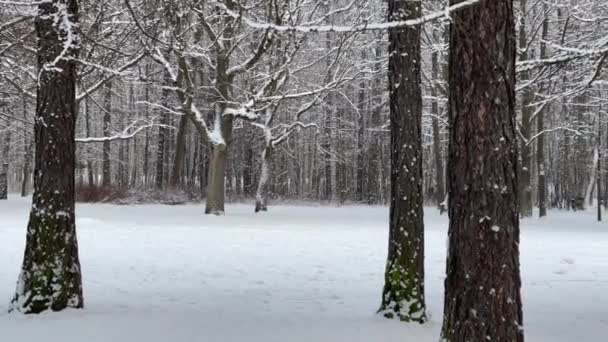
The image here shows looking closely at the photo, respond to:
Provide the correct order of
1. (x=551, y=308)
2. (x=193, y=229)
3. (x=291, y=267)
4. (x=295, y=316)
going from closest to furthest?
(x=295, y=316) < (x=551, y=308) < (x=291, y=267) < (x=193, y=229)

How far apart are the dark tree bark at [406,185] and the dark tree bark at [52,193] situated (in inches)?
117

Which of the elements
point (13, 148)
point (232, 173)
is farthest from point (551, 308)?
point (13, 148)

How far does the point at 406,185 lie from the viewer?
5500 mm

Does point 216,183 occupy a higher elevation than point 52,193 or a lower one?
higher

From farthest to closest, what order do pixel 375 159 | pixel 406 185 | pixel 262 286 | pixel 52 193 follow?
pixel 375 159 → pixel 262 286 → pixel 406 185 → pixel 52 193

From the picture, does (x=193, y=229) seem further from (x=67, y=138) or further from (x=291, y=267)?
(x=67, y=138)

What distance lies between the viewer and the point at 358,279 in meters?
8.17

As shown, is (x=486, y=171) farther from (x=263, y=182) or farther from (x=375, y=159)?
(x=375, y=159)

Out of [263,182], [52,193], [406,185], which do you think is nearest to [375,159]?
[263,182]

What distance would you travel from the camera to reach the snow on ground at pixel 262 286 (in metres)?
4.89

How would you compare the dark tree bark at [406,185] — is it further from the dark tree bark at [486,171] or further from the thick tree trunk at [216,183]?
the thick tree trunk at [216,183]

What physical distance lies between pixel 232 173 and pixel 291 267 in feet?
115

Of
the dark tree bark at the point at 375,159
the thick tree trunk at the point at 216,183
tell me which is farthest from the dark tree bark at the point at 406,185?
the dark tree bark at the point at 375,159

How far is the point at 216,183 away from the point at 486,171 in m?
16.7
